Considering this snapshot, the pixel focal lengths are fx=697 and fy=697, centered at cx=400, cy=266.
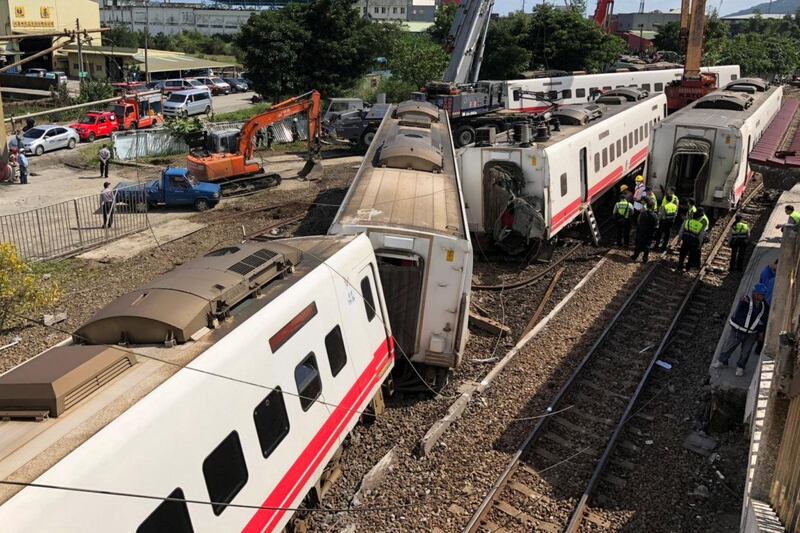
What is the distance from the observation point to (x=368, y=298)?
923 centimetres

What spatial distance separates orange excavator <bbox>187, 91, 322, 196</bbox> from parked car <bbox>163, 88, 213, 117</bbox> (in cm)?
1561

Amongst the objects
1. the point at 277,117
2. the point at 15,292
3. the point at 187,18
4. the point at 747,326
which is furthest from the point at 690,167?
the point at 187,18

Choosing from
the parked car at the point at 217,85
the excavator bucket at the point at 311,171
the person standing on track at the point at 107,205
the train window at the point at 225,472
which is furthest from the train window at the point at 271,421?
the parked car at the point at 217,85

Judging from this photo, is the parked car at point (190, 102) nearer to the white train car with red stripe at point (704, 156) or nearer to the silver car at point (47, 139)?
the silver car at point (47, 139)

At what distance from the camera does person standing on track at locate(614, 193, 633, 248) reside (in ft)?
58.4

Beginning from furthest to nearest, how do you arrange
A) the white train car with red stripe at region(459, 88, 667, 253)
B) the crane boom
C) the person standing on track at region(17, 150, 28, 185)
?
1. the crane boom
2. the person standing on track at region(17, 150, 28, 185)
3. the white train car with red stripe at region(459, 88, 667, 253)

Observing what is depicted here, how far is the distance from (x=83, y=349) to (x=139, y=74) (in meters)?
56.4

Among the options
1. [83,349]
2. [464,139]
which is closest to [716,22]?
[464,139]

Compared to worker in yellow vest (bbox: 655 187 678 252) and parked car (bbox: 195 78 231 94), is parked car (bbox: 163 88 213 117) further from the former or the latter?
worker in yellow vest (bbox: 655 187 678 252)

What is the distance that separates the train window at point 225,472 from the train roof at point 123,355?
2.66 ft

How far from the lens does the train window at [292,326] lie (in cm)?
684

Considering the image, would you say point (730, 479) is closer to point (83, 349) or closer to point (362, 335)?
point (362, 335)

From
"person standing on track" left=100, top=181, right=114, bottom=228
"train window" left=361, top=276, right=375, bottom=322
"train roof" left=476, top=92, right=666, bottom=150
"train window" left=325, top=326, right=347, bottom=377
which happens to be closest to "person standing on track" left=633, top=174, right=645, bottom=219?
"train roof" left=476, top=92, right=666, bottom=150

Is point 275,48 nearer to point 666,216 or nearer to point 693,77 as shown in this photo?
point 693,77
